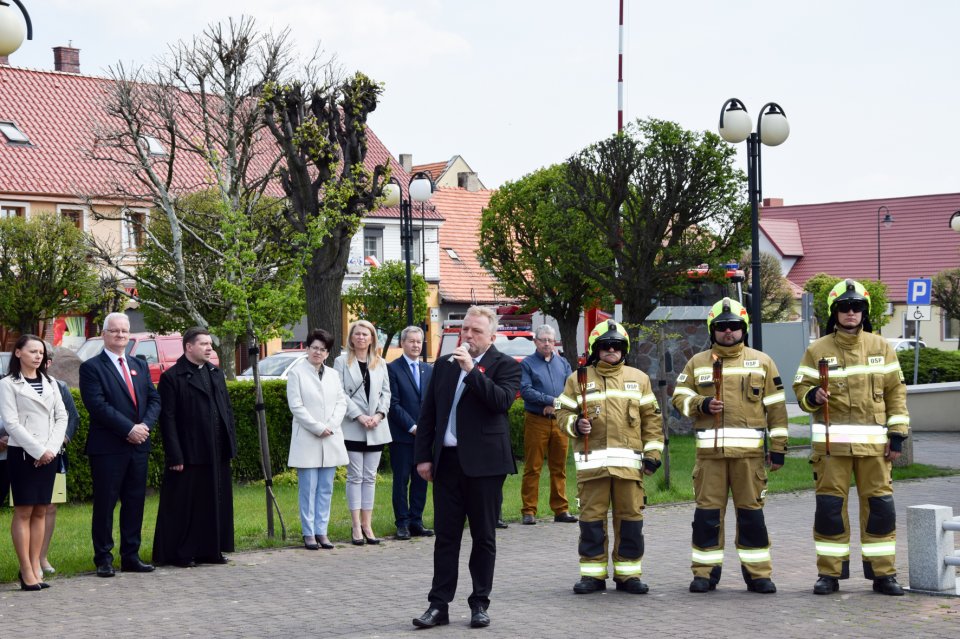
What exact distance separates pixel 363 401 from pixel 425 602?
3680 mm

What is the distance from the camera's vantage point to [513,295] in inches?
1473

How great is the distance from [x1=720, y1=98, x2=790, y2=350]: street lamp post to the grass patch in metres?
2.45

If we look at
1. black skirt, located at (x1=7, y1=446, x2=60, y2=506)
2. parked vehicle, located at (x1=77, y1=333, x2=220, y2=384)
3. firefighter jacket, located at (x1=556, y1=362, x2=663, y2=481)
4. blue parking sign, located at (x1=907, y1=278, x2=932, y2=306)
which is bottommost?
black skirt, located at (x1=7, y1=446, x2=60, y2=506)

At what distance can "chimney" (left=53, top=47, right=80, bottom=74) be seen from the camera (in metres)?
55.8

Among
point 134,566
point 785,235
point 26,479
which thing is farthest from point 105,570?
point 785,235

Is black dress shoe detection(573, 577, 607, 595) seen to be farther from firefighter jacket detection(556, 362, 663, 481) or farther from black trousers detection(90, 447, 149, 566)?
black trousers detection(90, 447, 149, 566)

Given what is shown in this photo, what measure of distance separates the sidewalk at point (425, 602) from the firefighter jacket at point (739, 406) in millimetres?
1050

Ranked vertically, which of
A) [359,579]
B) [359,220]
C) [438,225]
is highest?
[438,225]

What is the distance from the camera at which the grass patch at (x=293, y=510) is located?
11.6 m

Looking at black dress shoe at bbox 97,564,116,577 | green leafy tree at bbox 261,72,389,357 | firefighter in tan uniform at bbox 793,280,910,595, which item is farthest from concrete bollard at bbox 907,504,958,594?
green leafy tree at bbox 261,72,389,357

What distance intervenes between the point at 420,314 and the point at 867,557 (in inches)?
1388

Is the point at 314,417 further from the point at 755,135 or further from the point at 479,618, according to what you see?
the point at 755,135

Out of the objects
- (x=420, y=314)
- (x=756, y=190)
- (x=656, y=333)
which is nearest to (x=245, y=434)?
(x=656, y=333)

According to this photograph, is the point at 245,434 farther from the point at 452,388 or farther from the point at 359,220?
the point at 452,388
